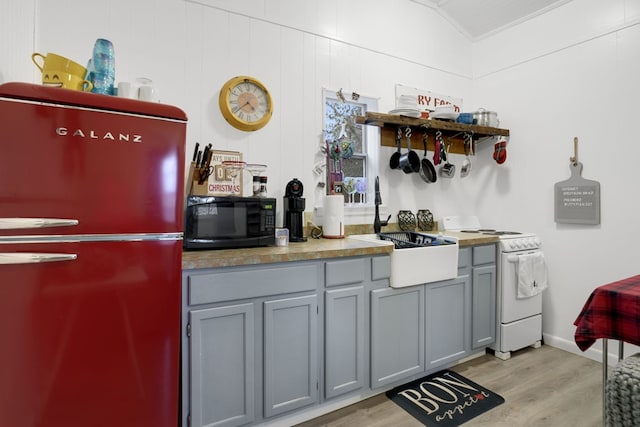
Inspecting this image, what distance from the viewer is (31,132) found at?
109 centimetres

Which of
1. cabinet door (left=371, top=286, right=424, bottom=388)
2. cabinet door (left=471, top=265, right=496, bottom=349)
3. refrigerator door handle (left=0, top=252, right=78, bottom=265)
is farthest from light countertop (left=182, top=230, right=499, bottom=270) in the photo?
cabinet door (left=471, top=265, right=496, bottom=349)

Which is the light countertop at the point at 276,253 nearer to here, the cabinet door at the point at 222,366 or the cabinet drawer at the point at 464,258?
the cabinet door at the point at 222,366

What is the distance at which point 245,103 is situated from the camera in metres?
2.21

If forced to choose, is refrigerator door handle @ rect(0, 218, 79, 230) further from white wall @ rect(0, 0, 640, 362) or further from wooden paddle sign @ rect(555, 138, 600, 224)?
wooden paddle sign @ rect(555, 138, 600, 224)

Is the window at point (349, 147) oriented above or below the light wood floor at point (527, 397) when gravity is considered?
above

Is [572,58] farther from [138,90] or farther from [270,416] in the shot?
[270,416]

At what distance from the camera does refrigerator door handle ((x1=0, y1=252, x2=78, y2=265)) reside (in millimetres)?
1056

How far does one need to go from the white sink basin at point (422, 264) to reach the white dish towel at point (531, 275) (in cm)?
74

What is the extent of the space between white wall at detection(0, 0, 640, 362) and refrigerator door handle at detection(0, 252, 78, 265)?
2.92ft

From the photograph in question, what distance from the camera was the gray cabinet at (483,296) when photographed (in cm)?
247

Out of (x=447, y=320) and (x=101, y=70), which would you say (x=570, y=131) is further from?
(x=101, y=70)

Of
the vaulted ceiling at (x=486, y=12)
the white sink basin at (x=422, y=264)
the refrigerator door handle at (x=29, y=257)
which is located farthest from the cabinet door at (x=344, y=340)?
the vaulted ceiling at (x=486, y=12)

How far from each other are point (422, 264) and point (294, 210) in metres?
0.90

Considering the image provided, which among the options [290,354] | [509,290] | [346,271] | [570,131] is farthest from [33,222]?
[570,131]
